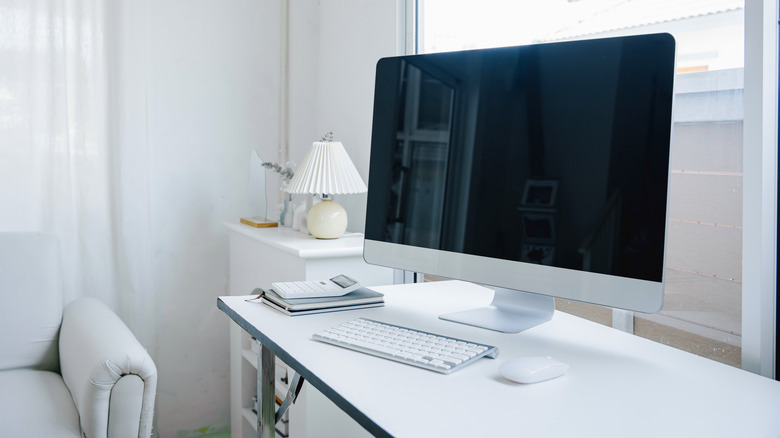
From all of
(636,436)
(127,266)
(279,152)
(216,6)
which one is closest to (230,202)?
(279,152)

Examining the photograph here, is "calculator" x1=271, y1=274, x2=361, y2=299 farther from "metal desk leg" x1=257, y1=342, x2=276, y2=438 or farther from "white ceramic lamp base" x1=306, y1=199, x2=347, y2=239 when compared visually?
"white ceramic lamp base" x1=306, y1=199, x2=347, y2=239

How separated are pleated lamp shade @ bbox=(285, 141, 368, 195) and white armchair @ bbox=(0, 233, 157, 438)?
0.65 metres

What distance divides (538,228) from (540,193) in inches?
2.4

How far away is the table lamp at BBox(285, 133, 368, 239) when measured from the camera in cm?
191

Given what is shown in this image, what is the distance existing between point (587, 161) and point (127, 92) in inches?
71.3

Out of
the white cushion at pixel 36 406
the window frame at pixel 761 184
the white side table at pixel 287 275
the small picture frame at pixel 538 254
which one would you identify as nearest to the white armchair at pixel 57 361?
the white cushion at pixel 36 406

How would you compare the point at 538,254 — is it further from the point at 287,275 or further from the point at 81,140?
the point at 81,140

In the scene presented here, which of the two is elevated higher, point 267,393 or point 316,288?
point 316,288

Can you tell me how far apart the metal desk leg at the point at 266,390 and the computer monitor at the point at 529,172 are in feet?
1.03

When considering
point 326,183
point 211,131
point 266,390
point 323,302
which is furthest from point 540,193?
point 211,131

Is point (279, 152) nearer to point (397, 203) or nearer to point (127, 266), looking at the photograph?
point (127, 266)

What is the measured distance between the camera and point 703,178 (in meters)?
1.19

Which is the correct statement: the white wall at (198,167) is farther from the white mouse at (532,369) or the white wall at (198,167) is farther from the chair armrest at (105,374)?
the white mouse at (532,369)

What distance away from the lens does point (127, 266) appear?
2.36 meters
